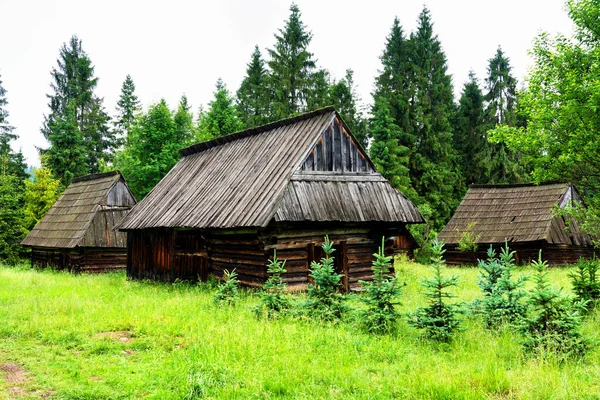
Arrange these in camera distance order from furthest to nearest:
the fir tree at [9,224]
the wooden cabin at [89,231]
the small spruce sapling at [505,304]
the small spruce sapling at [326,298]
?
1. the fir tree at [9,224]
2. the wooden cabin at [89,231]
3. the small spruce sapling at [326,298]
4. the small spruce sapling at [505,304]

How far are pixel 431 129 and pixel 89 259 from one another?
2659 cm

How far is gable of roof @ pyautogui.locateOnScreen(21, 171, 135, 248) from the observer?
22.8 meters

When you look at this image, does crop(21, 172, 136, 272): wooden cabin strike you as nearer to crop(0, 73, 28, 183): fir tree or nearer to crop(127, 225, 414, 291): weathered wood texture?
crop(127, 225, 414, 291): weathered wood texture

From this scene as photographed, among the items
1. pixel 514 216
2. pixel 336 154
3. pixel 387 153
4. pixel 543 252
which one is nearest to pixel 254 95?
pixel 387 153

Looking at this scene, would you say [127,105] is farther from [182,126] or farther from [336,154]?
[336,154]

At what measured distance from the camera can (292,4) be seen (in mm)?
36188

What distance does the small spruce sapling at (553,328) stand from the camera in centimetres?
646

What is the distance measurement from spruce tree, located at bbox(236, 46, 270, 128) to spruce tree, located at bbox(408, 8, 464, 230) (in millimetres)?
11378

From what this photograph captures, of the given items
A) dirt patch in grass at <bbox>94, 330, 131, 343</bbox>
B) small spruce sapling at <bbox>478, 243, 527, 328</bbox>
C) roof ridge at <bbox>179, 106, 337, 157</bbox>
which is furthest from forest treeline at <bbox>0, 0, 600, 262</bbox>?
dirt patch in grass at <bbox>94, 330, 131, 343</bbox>

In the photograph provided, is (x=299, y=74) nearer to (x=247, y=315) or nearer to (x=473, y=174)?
(x=473, y=174)

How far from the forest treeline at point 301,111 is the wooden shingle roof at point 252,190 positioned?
13549 millimetres

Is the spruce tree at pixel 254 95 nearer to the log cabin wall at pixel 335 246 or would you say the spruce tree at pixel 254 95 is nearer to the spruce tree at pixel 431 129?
the spruce tree at pixel 431 129

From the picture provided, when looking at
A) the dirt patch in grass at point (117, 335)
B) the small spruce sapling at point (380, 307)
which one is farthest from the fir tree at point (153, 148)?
the small spruce sapling at point (380, 307)

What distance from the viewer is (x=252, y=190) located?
13.9 m
